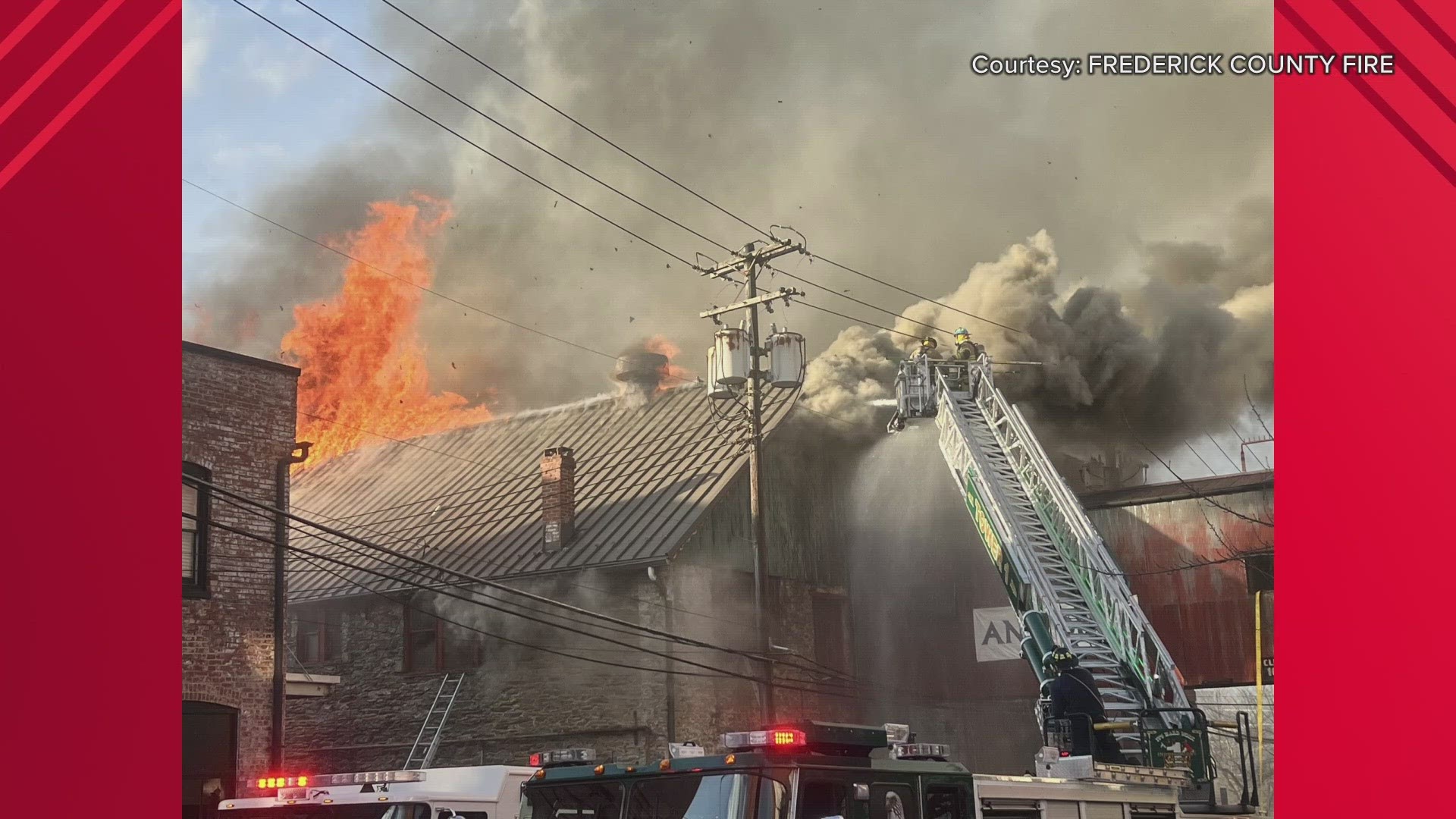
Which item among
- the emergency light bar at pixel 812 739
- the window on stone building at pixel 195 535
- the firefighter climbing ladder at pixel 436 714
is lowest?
the firefighter climbing ladder at pixel 436 714

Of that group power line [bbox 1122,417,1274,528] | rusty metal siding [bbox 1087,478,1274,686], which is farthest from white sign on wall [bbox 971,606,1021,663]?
power line [bbox 1122,417,1274,528]

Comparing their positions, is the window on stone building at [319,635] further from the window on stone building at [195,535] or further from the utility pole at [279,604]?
the window on stone building at [195,535]

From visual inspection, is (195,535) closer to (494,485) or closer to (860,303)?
(494,485)

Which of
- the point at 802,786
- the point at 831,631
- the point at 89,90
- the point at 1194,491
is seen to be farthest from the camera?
the point at 831,631

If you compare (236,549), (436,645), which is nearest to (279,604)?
(236,549)

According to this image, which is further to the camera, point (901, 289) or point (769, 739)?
point (901, 289)

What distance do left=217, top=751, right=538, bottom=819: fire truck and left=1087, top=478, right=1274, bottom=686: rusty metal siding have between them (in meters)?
15.0

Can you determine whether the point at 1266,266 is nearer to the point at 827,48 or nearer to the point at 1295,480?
the point at 827,48

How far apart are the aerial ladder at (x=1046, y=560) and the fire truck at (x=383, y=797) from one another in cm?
619

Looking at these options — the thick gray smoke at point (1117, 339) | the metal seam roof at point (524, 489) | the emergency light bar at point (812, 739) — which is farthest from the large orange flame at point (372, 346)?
the emergency light bar at point (812, 739)

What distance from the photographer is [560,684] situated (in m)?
22.0

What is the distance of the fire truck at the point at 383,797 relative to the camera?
35.6 feet

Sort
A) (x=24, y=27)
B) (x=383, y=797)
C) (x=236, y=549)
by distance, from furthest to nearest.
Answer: (x=236, y=549) → (x=383, y=797) → (x=24, y=27)

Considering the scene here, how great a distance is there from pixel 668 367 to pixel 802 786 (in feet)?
63.3
